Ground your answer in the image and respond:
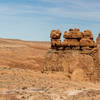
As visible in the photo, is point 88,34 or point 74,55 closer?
point 74,55

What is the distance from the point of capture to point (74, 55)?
71.5ft

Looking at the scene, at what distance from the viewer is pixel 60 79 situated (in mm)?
21078

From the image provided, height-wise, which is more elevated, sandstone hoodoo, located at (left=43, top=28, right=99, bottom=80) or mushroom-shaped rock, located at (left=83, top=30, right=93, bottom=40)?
mushroom-shaped rock, located at (left=83, top=30, right=93, bottom=40)

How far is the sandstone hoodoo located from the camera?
21.6 m

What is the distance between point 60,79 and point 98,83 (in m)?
3.68

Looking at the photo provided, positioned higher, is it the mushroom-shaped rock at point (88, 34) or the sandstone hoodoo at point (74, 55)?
the mushroom-shaped rock at point (88, 34)

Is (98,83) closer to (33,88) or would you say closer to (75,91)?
(75,91)

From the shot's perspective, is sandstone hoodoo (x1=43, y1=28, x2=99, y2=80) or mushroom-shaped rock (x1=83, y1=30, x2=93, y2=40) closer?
sandstone hoodoo (x1=43, y1=28, x2=99, y2=80)

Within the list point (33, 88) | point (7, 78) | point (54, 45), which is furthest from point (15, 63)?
point (33, 88)

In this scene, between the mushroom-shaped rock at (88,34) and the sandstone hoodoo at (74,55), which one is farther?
the mushroom-shaped rock at (88,34)

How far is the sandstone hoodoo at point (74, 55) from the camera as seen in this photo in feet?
70.7

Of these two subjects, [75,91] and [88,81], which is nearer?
[75,91]

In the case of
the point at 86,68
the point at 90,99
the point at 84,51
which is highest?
the point at 84,51

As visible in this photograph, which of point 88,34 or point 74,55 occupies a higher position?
point 88,34
